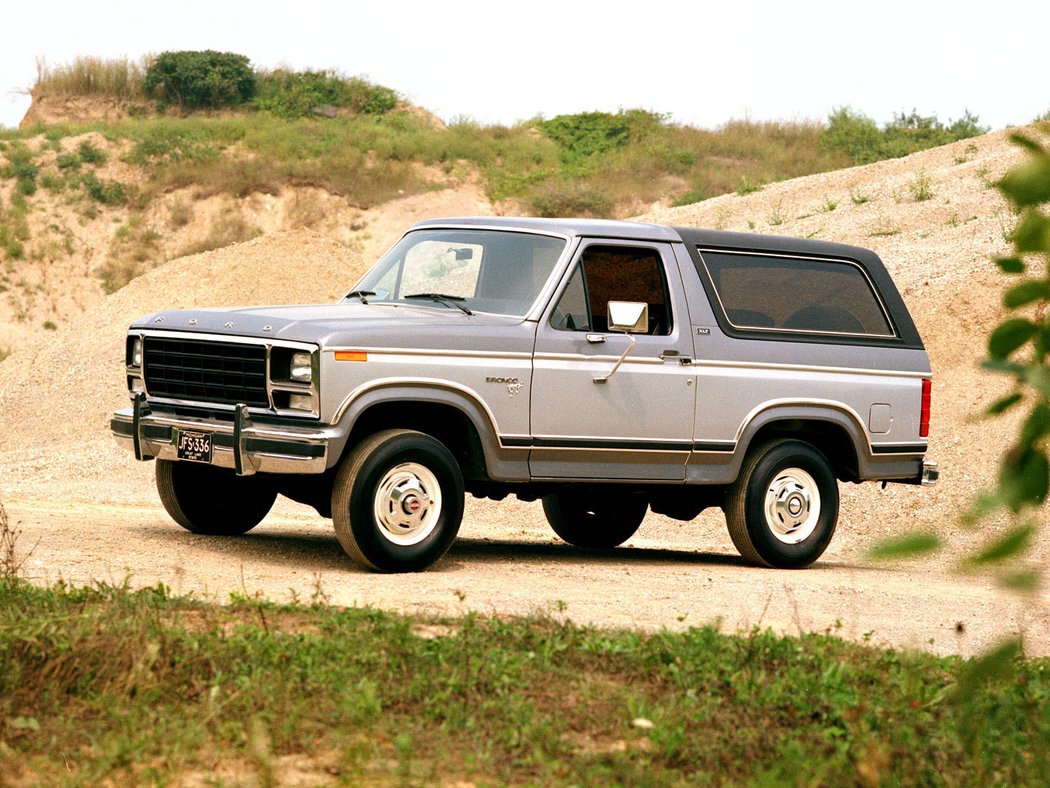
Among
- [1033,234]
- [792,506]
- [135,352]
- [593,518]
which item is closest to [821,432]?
[792,506]

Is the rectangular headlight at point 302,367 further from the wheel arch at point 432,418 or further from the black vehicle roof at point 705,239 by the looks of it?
the black vehicle roof at point 705,239

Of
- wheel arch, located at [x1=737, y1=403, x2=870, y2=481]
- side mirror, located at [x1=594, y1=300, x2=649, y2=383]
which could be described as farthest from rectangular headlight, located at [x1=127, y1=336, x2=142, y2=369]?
wheel arch, located at [x1=737, y1=403, x2=870, y2=481]

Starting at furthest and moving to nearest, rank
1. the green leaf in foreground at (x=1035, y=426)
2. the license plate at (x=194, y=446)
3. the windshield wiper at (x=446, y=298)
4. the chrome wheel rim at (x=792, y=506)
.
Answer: the chrome wheel rim at (x=792, y=506), the windshield wiper at (x=446, y=298), the license plate at (x=194, y=446), the green leaf in foreground at (x=1035, y=426)

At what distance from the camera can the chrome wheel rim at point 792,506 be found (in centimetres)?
997

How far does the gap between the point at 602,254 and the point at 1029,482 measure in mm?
6691

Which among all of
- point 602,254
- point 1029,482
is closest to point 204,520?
point 602,254

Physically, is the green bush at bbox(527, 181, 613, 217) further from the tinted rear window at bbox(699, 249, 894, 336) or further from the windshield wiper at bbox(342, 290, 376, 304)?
the windshield wiper at bbox(342, 290, 376, 304)

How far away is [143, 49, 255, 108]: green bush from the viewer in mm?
54969

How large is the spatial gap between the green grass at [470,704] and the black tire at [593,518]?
5.04 m

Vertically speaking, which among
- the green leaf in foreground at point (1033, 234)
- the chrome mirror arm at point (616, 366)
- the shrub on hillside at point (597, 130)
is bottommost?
the chrome mirror arm at point (616, 366)

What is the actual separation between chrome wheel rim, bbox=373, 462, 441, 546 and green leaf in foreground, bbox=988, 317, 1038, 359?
18.5ft

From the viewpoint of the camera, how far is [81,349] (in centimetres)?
2552

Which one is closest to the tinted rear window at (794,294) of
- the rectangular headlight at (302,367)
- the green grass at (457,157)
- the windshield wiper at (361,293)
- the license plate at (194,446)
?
the windshield wiper at (361,293)

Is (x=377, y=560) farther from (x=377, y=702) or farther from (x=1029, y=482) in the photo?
(x=1029, y=482)
